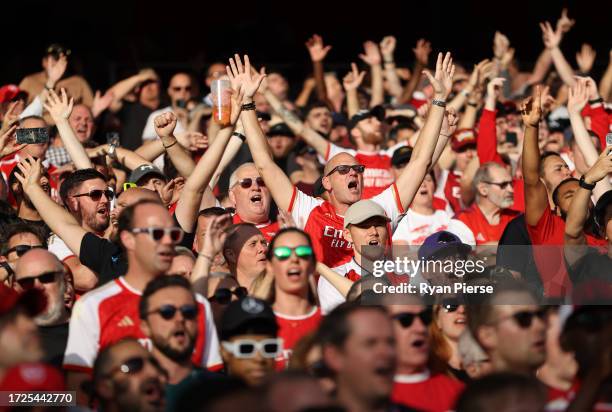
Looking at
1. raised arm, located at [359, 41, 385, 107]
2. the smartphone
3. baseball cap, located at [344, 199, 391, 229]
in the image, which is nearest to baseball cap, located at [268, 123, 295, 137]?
raised arm, located at [359, 41, 385, 107]

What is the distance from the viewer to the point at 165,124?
369 inches

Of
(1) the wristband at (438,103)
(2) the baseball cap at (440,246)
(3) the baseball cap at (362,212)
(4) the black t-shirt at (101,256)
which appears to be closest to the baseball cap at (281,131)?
(2) the baseball cap at (440,246)

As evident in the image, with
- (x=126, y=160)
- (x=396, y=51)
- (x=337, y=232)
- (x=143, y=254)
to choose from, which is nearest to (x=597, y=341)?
(x=143, y=254)

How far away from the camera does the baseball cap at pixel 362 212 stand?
26.8ft

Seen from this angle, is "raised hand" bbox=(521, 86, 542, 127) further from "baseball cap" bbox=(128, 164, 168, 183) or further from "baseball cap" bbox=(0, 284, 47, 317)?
"baseball cap" bbox=(0, 284, 47, 317)

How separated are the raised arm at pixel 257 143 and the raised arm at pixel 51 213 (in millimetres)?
1349

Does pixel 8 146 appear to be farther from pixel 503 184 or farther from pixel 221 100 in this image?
pixel 503 184

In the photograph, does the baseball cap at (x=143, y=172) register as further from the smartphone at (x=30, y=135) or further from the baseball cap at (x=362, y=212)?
the baseball cap at (x=362, y=212)

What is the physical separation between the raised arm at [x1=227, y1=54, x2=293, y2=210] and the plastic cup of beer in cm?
15

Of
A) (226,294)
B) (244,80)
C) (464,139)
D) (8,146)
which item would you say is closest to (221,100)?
(244,80)

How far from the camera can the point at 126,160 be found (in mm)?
10125

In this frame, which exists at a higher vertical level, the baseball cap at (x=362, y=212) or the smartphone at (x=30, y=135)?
the smartphone at (x=30, y=135)

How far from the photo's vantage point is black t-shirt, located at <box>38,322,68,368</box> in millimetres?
6891

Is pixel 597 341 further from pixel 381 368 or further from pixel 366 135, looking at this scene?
pixel 366 135
